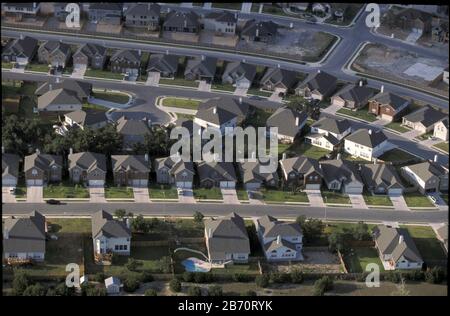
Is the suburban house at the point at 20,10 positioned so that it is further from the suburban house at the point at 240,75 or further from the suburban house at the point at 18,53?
the suburban house at the point at 240,75

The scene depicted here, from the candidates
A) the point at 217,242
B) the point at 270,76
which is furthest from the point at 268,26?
the point at 217,242

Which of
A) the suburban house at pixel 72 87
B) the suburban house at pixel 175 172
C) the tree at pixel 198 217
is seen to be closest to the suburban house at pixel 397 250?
the tree at pixel 198 217

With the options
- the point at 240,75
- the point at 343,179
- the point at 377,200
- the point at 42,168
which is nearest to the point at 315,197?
the point at 343,179

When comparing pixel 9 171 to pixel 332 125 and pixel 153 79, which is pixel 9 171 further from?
pixel 332 125

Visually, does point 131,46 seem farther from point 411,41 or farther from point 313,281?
point 313,281

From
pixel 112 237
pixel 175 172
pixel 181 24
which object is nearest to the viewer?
pixel 112 237
